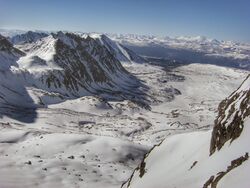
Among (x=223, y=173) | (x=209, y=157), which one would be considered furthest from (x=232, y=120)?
(x=223, y=173)

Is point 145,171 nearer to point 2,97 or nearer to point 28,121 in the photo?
point 28,121

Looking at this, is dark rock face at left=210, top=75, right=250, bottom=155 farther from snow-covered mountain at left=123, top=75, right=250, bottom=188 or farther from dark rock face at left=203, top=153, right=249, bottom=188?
dark rock face at left=203, top=153, right=249, bottom=188

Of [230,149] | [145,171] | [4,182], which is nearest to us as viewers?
[230,149]

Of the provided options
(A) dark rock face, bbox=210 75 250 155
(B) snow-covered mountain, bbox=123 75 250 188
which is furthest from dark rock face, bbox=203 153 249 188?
(A) dark rock face, bbox=210 75 250 155

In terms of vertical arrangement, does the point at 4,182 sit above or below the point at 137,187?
below

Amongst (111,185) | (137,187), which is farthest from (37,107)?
(137,187)

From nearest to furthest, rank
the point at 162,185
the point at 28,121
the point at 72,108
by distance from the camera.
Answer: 1. the point at 162,185
2. the point at 28,121
3. the point at 72,108

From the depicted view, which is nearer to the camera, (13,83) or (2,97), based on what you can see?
(2,97)

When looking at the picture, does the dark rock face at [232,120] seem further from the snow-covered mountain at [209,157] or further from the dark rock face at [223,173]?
the dark rock face at [223,173]

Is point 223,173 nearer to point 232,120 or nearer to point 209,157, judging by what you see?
point 209,157
